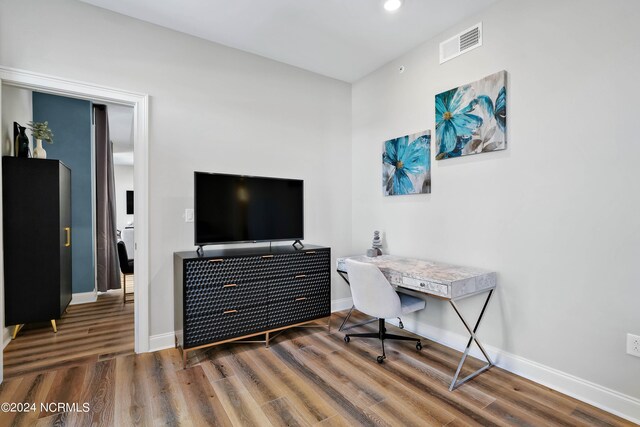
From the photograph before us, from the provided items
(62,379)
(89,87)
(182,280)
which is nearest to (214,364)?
(182,280)

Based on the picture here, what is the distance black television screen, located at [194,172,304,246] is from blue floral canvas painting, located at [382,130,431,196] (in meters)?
0.98

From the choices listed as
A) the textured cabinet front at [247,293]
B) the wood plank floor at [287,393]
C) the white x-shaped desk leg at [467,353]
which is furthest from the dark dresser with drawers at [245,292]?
the white x-shaped desk leg at [467,353]

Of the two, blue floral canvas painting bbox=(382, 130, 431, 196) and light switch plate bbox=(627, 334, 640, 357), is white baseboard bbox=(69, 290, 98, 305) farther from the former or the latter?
light switch plate bbox=(627, 334, 640, 357)

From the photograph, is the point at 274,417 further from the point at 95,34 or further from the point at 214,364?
the point at 95,34

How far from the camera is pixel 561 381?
82.3 inches

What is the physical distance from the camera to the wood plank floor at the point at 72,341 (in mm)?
2479

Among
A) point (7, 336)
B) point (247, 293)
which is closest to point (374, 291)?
point (247, 293)

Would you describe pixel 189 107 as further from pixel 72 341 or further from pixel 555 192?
pixel 555 192

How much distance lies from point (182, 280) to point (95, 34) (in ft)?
6.81

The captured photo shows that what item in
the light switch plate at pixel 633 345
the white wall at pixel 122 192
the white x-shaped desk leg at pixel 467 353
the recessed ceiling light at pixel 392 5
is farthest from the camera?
the white wall at pixel 122 192

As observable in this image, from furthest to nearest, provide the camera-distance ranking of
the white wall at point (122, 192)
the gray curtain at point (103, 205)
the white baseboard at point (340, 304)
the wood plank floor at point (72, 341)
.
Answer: the white wall at point (122, 192) → the gray curtain at point (103, 205) → the white baseboard at point (340, 304) → the wood plank floor at point (72, 341)

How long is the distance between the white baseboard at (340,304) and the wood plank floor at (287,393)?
3.55 ft

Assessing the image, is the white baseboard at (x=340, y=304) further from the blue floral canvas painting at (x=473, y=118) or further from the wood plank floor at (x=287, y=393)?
the blue floral canvas painting at (x=473, y=118)

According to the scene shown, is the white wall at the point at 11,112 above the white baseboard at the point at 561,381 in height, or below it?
above
